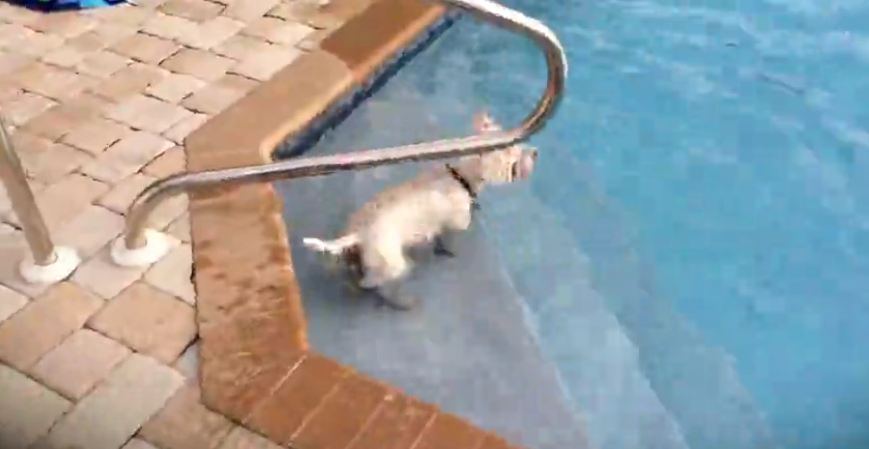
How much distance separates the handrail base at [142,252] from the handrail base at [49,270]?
79 millimetres

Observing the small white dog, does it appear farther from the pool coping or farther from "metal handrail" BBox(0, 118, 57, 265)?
"metal handrail" BBox(0, 118, 57, 265)

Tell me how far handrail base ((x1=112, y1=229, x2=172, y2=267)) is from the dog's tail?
0.96 feet

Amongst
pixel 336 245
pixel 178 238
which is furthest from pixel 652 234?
pixel 178 238

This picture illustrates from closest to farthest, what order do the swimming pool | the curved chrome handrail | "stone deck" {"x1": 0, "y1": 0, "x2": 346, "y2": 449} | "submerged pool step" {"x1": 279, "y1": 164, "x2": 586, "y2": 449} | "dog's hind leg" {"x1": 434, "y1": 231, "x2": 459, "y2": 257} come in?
the curved chrome handrail < "stone deck" {"x1": 0, "y1": 0, "x2": 346, "y2": 449} < "submerged pool step" {"x1": 279, "y1": 164, "x2": 586, "y2": 449} < the swimming pool < "dog's hind leg" {"x1": 434, "y1": 231, "x2": 459, "y2": 257}

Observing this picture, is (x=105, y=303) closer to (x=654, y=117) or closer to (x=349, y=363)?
(x=349, y=363)

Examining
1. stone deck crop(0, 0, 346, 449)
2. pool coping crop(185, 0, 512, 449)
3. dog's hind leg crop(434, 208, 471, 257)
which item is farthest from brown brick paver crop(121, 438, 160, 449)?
dog's hind leg crop(434, 208, 471, 257)

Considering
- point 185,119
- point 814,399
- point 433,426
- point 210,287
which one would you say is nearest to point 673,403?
point 814,399

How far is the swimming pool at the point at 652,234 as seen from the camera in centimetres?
194

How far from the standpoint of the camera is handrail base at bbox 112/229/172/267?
1952 millimetres

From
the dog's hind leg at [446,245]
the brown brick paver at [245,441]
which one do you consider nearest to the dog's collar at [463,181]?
the dog's hind leg at [446,245]

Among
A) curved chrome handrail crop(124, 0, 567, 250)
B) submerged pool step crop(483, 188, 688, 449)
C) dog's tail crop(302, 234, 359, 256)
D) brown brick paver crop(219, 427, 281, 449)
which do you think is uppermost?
curved chrome handrail crop(124, 0, 567, 250)

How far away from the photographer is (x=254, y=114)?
90.3 inches

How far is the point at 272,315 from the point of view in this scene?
1.83m

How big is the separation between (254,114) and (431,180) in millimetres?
518
